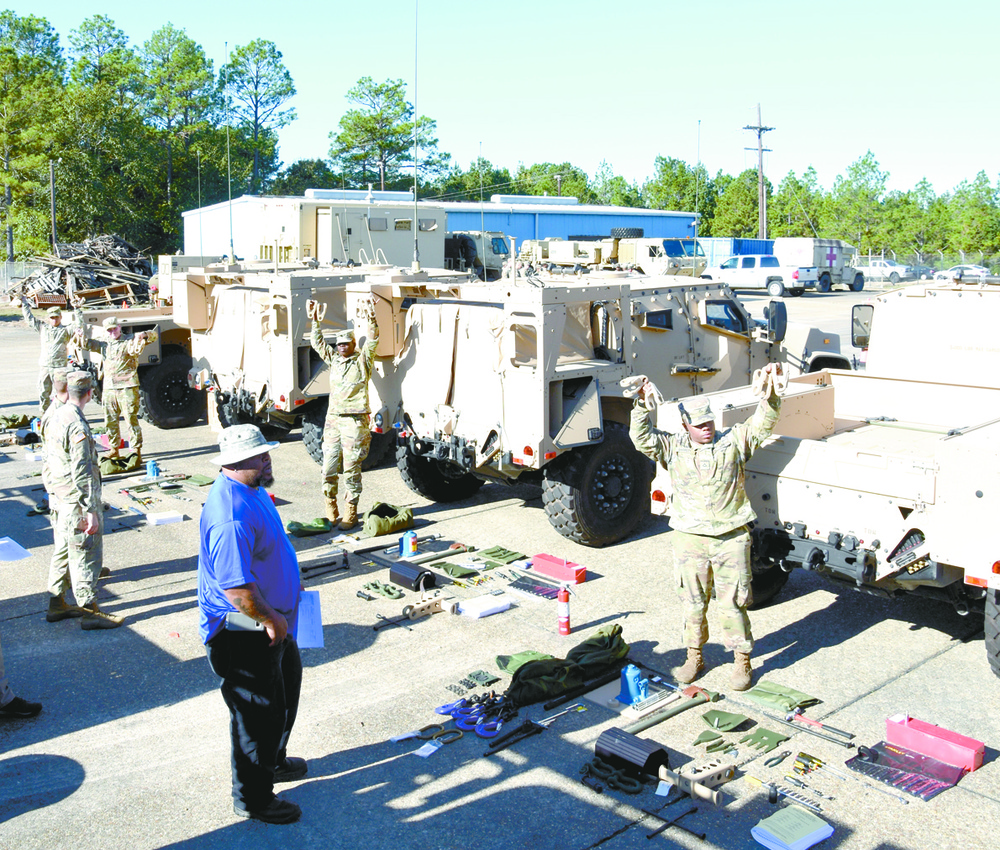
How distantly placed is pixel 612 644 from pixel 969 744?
82.4 inches

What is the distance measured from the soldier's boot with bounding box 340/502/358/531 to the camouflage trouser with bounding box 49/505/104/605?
2.70 meters

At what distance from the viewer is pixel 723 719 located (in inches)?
212

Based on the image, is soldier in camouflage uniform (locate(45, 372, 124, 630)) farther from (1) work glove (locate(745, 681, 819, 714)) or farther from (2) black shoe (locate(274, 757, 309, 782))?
(1) work glove (locate(745, 681, 819, 714))

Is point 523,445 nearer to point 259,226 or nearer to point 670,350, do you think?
point 670,350

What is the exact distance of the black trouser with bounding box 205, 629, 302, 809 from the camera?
169 inches

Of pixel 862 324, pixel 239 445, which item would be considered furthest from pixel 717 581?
pixel 862 324

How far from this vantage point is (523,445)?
8156 millimetres

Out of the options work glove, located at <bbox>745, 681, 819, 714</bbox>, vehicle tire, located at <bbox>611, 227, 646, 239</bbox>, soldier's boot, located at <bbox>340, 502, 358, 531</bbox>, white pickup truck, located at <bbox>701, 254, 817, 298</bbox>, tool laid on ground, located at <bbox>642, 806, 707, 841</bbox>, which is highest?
vehicle tire, located at <bbox>611, 227, 646, 239</bbox>

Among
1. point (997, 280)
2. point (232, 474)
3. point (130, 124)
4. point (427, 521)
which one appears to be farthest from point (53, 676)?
point (130, 124)

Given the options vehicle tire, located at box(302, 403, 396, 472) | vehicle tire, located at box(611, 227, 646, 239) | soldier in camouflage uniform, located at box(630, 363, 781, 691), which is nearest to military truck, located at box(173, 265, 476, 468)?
vehicle tire, located at box(302, 403, 396, 472)

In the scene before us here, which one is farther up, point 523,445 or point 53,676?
point 523,445

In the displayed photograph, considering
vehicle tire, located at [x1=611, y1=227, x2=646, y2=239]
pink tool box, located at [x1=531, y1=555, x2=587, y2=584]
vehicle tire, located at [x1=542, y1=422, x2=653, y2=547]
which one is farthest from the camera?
vehicle tire, located at [x1=611, y1=227, x2=646, y2=239]

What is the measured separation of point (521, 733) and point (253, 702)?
1.61 m

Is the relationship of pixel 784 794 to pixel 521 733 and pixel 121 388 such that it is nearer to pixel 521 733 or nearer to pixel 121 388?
pixel 521 733
